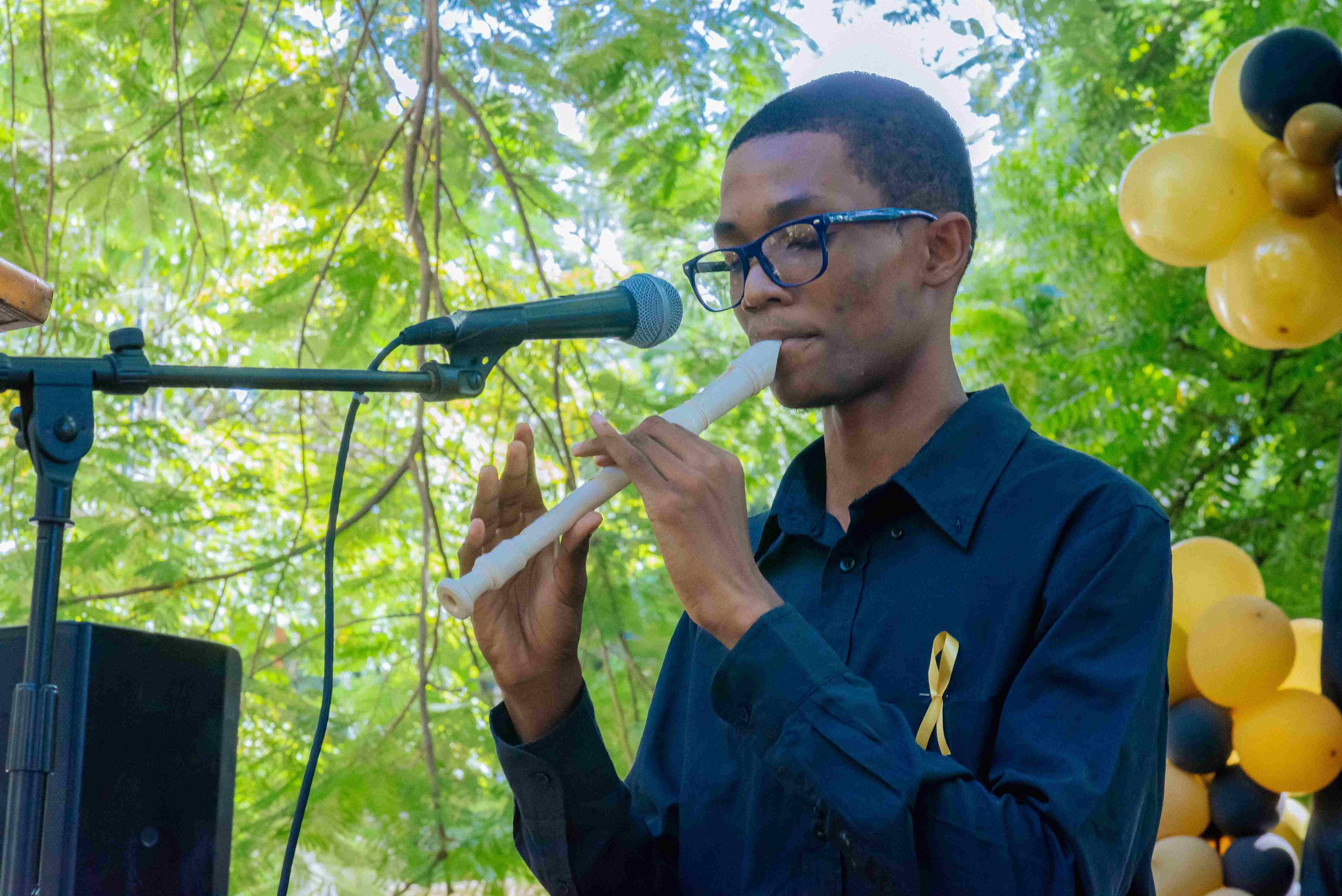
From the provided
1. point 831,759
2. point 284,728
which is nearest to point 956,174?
point 831,759

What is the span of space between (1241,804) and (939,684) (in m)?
2.61

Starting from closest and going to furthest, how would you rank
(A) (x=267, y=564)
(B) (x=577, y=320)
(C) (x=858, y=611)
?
1. (B) (x=577, y=320)
2. (C) (x=858, y=611)
3. (A) (x=267, y=564)

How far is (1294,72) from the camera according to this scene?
10.1ft

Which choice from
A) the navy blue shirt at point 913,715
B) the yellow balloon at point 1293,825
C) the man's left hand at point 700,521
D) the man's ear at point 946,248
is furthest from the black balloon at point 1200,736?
the man's left hand at point 700,521

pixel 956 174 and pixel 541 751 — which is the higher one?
pixel 956 174

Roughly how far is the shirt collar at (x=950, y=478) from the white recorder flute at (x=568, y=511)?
28cm

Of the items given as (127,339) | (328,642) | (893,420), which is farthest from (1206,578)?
(127,339)

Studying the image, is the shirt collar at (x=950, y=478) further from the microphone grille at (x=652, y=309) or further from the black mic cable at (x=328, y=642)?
the black mic cable at (x=328, y=642)

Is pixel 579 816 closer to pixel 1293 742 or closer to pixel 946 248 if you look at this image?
pixel 946 248

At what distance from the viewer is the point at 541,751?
1.76 meters

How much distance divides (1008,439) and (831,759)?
2.06ft

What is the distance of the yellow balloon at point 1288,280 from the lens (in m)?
3.20

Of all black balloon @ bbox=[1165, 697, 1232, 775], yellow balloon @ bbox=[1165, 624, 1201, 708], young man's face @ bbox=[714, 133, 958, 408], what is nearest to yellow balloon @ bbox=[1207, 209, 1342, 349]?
yellow balloon @ bbox=[1165, 624, 1201, 708]

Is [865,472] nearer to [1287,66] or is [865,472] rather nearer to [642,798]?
[642,798]
